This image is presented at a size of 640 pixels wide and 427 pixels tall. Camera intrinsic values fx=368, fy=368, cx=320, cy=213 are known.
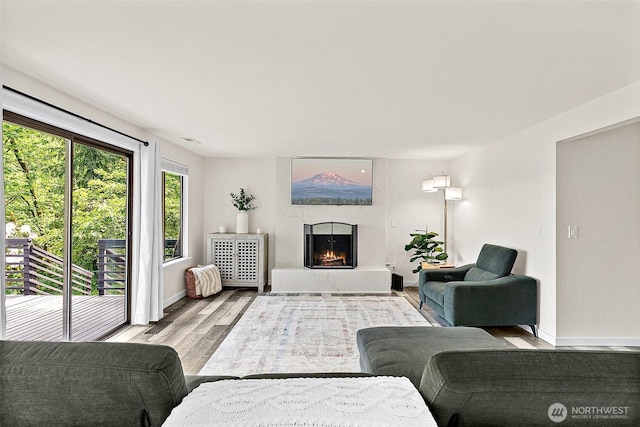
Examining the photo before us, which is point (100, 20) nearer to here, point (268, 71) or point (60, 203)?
point (268, 71)

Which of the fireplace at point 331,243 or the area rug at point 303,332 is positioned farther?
the fireplace at point 331,243

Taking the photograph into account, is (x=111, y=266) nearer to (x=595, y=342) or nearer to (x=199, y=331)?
(x=199, y=331)

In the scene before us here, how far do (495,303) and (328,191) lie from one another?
3.46 meters

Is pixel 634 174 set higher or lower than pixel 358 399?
higher

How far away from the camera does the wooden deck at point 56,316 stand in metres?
2.83

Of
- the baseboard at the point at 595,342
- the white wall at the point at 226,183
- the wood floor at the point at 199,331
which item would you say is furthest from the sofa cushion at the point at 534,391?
the white wall at the point at 226,183

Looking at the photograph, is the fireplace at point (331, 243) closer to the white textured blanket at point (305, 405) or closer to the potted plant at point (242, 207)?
the potted plant at point (242, 207)

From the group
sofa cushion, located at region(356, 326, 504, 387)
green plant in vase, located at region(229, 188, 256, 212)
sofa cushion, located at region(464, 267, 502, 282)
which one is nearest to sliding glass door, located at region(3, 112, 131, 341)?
green plant in vase, located at region(229, 188, 256, 212)

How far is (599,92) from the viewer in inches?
117

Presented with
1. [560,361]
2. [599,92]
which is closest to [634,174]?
[599,92]

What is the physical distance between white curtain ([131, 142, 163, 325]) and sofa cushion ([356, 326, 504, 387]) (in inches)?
111

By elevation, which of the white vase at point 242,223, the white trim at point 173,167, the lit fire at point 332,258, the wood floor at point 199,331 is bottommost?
the wood floor at point 199,331

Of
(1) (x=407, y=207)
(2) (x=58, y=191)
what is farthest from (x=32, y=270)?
(1) (x=407, y=207)

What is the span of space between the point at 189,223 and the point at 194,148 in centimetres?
124
